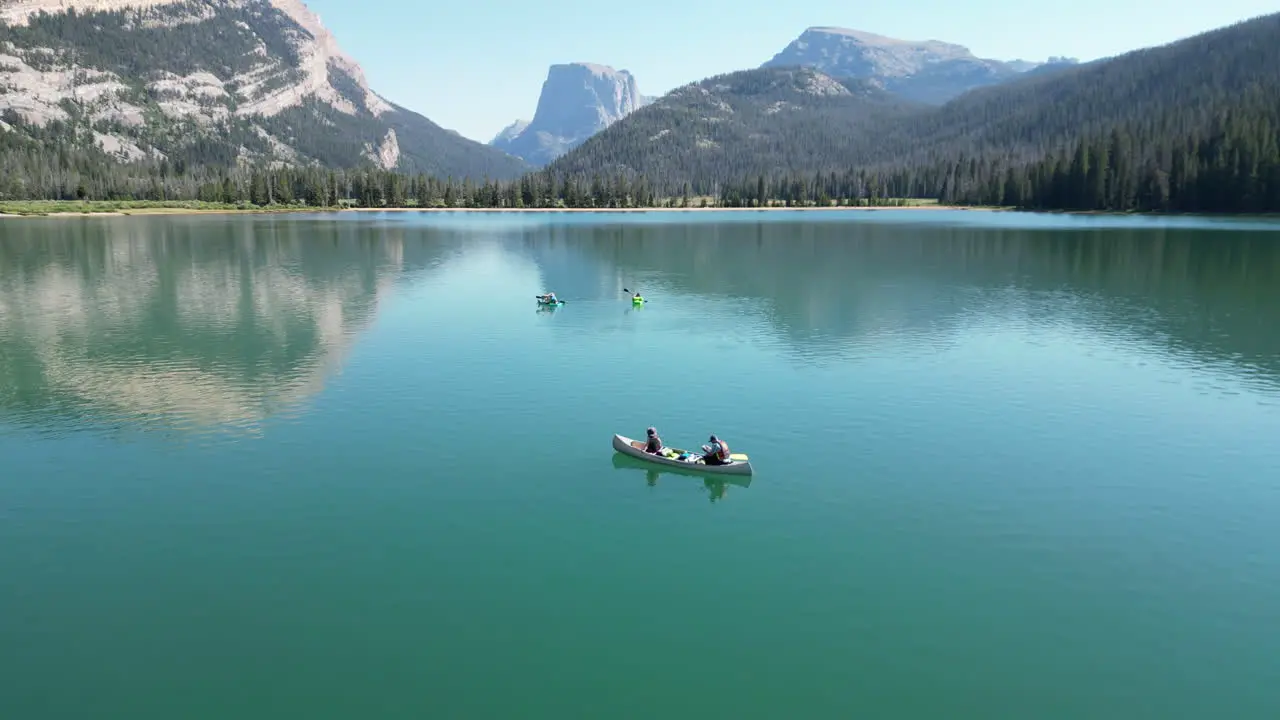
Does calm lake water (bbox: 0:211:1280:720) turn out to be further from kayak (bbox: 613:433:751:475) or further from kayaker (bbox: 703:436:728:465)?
kayaker (bbox: 703:436:728:465)

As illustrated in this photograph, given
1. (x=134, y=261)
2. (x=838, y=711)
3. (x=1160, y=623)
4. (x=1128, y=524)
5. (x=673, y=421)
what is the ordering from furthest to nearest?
(x=134, y=261) < (x=673, y=421) < (x=1128, y=524) < (x=1160, y=623) < (x=838, y=711)

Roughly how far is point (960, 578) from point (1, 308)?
3702 inches

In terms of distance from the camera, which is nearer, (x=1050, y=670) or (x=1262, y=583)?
(x=1050, y=670)

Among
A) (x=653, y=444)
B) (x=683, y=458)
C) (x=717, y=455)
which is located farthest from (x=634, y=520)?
(x=653, y=444)

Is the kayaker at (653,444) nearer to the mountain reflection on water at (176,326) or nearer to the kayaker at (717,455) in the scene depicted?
the kayaker at (717,455)

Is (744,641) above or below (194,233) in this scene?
below

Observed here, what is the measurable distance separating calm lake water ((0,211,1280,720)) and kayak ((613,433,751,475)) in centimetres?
71

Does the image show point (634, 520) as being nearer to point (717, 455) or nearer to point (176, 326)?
point (717, 455)

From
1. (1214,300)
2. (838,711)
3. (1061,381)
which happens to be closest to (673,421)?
(838,711)

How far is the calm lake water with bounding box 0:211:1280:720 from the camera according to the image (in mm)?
22141

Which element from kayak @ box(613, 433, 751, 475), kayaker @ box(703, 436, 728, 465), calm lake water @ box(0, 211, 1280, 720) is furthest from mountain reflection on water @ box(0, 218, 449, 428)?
kayaker @ box(703, 436, 728, 465)

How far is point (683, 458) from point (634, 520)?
5.68m

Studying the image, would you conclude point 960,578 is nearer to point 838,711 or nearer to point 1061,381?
point 838,711

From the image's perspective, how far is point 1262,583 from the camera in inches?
1080
